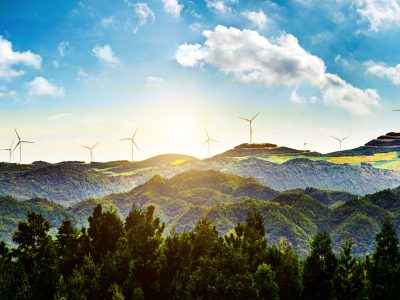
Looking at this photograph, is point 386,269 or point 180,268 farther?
point 180,268

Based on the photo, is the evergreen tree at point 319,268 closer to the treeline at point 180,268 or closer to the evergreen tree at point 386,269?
the treeline at point 180,268

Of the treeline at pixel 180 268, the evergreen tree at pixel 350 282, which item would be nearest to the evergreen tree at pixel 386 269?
the treeline at pixel 180 268

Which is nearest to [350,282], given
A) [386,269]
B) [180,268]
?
[386,269]

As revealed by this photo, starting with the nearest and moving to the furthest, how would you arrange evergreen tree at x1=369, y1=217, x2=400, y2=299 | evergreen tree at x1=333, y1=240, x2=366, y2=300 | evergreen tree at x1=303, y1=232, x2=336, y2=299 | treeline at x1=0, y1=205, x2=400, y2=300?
evergreen tree at x1=333, y1=240, x2=366, y2=300
treeline at x1=0, y1=205, x2=400, y2=300
evergreen tree at x1=369, y1=217, x2=400, y2=299
evergreen tree at x1=303, y1=232, x2=336, y2=299

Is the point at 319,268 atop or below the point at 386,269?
atop

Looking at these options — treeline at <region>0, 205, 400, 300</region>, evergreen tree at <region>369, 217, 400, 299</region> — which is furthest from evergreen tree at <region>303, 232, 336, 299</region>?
evergreen tree at <region>369, 217, 400, 299</region>

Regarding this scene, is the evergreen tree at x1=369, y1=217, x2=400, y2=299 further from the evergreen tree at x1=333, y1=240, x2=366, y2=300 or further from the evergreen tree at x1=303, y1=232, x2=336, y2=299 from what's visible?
the evergreen tree at x1=303, y1=232, x2=336, y2=299

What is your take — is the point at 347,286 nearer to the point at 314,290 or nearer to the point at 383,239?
the point at 314,290

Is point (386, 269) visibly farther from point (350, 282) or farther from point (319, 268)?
point (319, 268)
